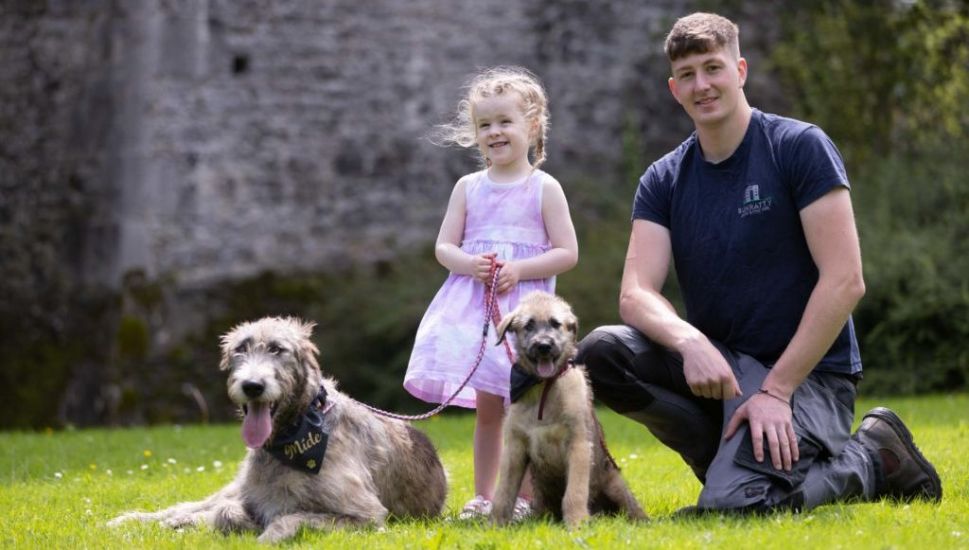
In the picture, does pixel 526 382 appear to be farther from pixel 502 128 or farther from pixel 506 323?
pixel 502 128

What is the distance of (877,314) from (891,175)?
1.67 metres

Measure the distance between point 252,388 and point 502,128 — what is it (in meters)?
1.94

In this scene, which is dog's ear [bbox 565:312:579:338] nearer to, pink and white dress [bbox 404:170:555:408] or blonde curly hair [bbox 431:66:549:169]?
pink and white dress [bbox 404:170:555:408]

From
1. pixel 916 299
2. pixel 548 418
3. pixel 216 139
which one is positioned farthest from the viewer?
pixel 216 139

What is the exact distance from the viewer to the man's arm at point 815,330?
488 centimetres

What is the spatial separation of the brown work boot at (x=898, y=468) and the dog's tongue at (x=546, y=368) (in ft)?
4.55

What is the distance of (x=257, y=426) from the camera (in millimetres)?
4906

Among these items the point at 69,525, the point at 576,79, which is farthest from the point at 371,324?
the point at 69,525

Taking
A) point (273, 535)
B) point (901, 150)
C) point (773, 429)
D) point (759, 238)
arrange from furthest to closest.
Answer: point (901, 150) → point (759, 238) → point (773, 429) → point (273, 535)

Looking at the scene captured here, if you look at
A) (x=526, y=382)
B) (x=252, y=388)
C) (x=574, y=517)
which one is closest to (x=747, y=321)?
(x=526, y=382)

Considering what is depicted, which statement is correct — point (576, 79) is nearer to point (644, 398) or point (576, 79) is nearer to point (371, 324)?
point (371, 324)

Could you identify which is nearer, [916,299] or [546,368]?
[546,368]

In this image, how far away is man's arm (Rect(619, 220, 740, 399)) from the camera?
4988mm

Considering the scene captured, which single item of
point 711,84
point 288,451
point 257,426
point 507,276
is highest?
point 711,84
